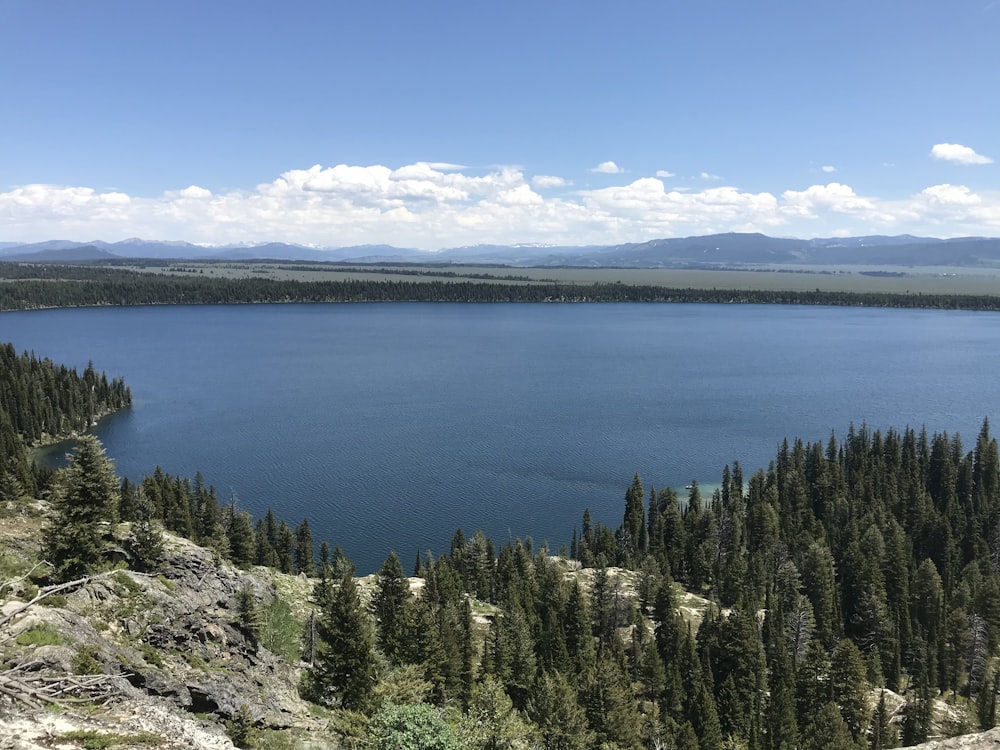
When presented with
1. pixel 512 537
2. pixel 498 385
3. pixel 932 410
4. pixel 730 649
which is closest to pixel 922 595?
pixel 730 649

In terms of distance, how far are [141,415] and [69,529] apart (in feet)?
381

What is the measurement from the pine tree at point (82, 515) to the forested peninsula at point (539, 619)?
0.11m

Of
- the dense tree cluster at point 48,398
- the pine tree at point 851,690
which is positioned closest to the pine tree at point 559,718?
the pine tree at point 851,690

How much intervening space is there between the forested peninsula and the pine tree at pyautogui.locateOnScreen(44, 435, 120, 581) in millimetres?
115

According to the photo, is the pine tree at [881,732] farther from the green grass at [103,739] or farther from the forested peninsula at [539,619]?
the green grass at [103,739]

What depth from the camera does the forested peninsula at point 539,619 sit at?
2402 centimetres

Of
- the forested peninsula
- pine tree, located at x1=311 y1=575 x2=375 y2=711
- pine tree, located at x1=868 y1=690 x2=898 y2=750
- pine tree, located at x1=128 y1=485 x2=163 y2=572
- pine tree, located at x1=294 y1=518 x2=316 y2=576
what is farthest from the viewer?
pine tree, located at x1=294 y1=518 x2=316 y2=576

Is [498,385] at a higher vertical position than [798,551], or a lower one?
higher

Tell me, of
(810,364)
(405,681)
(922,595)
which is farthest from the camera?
(810,364)

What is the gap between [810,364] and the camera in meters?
198

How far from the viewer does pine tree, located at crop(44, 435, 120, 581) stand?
3011 centimetres

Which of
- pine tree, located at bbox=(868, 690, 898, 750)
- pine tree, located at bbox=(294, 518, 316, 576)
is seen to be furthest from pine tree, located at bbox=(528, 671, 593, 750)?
pine tree, located at bbox=(294, 518, 316, 576)

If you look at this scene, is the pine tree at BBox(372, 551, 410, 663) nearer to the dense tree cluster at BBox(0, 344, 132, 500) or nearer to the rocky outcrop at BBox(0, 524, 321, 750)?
the rocky outcrop at BBox(0, 524, 321, 750)

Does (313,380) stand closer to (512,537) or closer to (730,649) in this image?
(512,537)
